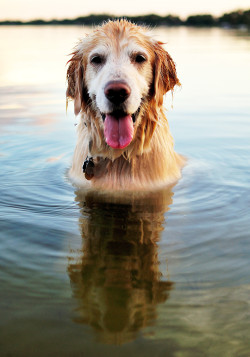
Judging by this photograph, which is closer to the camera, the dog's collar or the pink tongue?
the pink tongue

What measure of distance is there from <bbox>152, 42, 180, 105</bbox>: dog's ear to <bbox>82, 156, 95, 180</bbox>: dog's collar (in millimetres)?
1013

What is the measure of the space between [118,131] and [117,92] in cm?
59

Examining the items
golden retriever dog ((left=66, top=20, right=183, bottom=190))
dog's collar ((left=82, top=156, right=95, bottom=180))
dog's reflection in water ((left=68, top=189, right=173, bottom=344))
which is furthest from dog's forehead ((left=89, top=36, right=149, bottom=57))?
dog's reflection in water ((left=68, top=189, right=173, bottom=344))

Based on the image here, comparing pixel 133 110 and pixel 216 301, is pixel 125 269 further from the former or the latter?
pixel 133 110

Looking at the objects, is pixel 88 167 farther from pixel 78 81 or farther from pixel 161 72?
pixel 161 72

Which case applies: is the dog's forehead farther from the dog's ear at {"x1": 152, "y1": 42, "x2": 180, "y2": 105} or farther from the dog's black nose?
the dog's black nose

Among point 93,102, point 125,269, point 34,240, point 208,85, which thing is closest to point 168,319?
point 125,269

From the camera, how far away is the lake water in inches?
105

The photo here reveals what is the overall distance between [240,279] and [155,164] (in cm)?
227

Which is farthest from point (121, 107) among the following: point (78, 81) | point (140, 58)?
point (78, 81)

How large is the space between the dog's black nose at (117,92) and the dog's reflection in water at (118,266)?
1181mm

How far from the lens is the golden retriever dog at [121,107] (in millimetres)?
4398

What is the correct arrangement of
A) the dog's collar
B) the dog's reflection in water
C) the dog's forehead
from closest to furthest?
1. the dog's reflection in water
2. the dog's forehead
3. the dog's collar

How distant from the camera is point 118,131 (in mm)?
4680
